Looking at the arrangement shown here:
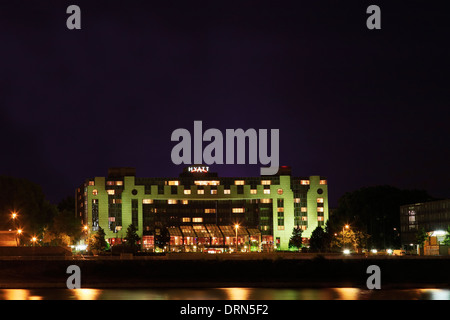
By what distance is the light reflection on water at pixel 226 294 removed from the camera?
67.7 metres

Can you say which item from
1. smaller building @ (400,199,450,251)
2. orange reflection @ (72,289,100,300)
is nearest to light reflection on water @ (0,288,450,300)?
orange reflection @ (72,289,100,300)

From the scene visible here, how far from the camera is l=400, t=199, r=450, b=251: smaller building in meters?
146

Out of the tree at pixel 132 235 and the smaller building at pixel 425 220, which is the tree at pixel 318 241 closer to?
the smaller building at pixel 425 220

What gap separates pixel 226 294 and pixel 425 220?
9582 cm

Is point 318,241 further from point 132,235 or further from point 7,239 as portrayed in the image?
point 7,239

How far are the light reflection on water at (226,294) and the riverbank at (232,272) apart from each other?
5000 millimetres

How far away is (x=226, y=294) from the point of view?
7200cm

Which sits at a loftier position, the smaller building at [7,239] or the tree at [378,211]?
the tree at [378,211]

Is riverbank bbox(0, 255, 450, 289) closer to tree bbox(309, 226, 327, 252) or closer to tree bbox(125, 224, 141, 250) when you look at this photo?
tree bbox(309, 226, 327, 252)

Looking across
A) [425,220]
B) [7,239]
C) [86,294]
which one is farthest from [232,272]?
[425,220]

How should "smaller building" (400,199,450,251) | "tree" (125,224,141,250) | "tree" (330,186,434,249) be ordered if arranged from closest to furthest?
"smaller building" (400,199,450,251) < "tree" (330,186,434,249) < "tree" (125,224,141,250)

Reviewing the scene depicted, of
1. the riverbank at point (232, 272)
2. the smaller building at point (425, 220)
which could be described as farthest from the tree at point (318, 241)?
the riverbank at point (232, 272)

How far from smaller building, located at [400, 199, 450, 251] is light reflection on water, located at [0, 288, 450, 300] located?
223 ft
